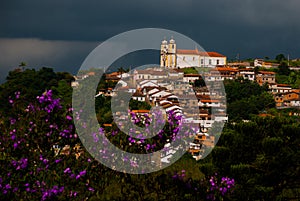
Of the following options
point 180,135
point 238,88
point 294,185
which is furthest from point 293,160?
point 238,88

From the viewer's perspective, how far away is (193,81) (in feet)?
255

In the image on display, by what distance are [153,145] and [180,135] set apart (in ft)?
1.47

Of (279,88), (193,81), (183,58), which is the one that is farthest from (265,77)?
(183,58)

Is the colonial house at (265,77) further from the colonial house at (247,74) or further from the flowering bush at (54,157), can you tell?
the flowering bush at (54,157)

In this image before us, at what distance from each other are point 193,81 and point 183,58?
19.3 meters

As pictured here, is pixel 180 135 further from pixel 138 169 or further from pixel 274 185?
pixel 274 185

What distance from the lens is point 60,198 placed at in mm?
6441

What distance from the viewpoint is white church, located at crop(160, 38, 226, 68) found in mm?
95812

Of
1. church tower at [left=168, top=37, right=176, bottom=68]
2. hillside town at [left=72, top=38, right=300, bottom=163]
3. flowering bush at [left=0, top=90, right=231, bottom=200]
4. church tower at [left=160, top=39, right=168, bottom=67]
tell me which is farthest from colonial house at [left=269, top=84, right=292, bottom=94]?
flowering bush at [left=0, top=90, right=231, bottom=200]

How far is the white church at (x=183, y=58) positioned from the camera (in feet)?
314

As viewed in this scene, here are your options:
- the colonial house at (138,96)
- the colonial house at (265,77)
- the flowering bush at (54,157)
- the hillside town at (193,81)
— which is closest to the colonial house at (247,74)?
the hillside town at (193,81)

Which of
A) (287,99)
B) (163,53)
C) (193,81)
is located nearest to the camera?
(287,99)

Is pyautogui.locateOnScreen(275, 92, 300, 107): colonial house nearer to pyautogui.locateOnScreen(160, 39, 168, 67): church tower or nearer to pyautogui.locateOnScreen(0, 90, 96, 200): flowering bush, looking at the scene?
pyautogui.locateOnScreen(160, 39, 168, 67): church tower

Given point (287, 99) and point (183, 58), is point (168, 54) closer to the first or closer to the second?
point (183, 58)
